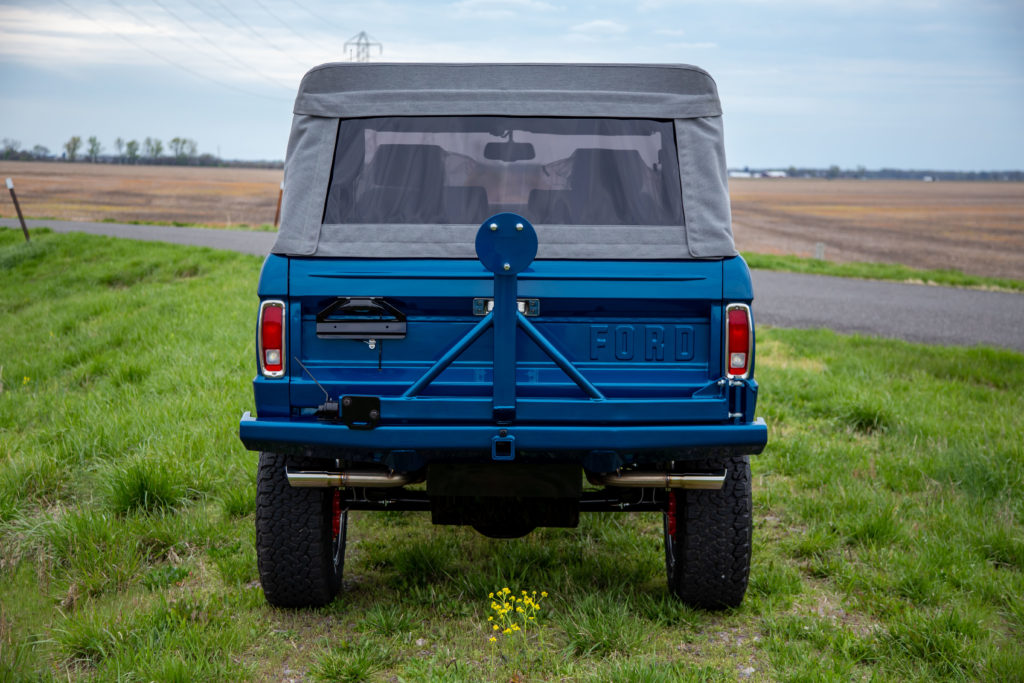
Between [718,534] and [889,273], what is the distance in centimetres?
1551

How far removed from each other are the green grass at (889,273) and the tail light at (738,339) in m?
14.4

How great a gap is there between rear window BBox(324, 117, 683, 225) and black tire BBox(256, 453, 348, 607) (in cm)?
108

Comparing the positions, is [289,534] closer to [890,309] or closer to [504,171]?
[504,171]

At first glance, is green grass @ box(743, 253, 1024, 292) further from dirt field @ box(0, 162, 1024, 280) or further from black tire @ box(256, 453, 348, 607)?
black tire @ box(256, 453, 348, 607)

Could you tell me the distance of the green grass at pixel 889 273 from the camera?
15821mm

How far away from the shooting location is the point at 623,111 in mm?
3369

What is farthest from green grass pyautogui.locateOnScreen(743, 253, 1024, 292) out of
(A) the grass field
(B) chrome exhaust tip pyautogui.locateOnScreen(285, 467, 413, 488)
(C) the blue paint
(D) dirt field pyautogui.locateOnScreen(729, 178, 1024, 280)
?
(B) chrome exhaust tip pyautogui.locateOnScreen(285, 467, 413, 488)

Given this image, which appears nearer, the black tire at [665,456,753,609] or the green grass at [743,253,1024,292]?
the black tire at [665,456,753,609]

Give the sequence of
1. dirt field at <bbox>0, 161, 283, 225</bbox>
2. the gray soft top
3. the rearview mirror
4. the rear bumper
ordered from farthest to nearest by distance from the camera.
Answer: dirt field at <bbox>0, 161, 283, 225</bbox> < the rearview mirror < the gray soft top < the rear bumper

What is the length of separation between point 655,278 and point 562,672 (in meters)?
1.44

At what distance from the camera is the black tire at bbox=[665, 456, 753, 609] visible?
3.38m

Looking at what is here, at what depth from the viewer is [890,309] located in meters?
12.2

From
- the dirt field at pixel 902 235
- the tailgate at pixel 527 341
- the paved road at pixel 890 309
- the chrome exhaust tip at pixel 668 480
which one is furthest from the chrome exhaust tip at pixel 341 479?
the dirt field at pixel 902 235

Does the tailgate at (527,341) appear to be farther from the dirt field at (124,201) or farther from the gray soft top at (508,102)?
the dirt field at (124,201)
